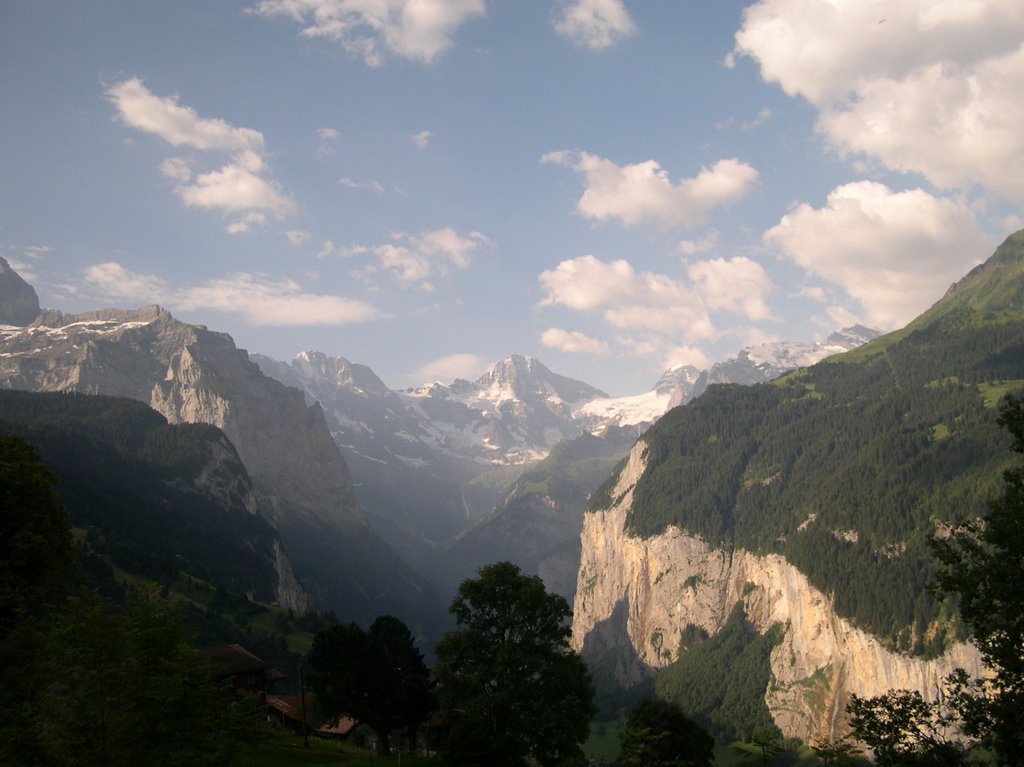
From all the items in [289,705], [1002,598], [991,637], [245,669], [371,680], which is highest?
[1002,598]

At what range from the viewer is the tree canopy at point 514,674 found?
41.8 meters

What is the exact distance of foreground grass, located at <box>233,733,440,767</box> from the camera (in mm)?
40656

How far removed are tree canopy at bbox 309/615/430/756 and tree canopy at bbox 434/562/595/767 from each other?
14456 mm

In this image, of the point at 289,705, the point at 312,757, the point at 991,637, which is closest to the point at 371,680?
the point at 312,757

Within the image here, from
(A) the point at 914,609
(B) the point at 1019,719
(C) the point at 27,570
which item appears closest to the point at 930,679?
(A) the point at 914,609

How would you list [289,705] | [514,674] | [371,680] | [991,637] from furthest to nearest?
1. [289,705]
2. [371,680]
3. [514,674]
4. [991,637]

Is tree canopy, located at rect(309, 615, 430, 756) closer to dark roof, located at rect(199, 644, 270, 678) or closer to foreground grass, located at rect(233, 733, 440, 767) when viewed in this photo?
foreground grass, located at rect(233, 733, 440, 767)

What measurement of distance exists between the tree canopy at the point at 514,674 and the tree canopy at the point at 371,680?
569 inches

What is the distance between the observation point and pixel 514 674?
4253cm

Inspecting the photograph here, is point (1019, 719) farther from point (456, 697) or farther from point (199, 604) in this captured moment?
point (199, 604)

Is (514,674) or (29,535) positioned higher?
(29,535)

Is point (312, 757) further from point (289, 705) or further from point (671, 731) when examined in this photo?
point (671, 731)

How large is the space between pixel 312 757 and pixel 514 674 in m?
14.3

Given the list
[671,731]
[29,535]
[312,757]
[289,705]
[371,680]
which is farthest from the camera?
[289,705]
